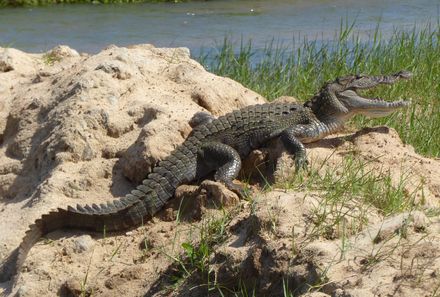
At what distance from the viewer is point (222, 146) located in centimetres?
602

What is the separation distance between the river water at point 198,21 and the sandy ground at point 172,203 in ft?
20.5

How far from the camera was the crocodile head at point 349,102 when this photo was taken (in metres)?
6.17

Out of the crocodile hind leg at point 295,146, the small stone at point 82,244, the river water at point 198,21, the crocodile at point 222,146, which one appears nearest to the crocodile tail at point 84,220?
the crocodile at point 222,146

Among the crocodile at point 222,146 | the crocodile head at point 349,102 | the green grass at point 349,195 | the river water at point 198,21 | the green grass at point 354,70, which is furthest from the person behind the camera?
the river water at point 198,21

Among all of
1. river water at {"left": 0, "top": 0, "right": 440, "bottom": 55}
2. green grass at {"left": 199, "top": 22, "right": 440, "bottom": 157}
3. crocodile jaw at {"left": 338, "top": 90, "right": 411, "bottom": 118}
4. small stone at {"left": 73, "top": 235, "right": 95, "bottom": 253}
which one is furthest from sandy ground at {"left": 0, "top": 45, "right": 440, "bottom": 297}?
river water at {"left": 0, "top": 0, "right": 440, "bottom": 55}

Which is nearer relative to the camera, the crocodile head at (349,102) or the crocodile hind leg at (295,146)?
the crocodile hind leg at (295,146)

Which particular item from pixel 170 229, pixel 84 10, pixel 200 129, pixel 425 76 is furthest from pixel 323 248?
pixel 84 10

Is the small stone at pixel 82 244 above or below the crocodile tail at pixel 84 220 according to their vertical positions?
below

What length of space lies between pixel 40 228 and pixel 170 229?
809 millimetres

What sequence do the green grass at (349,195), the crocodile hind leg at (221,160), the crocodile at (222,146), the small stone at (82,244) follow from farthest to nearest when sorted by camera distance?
1. the crocodile hind leg at (221,160)
2. the crocodile at (222,146)
3. the small stone at (82,244)
4. the green grass at (349,195)

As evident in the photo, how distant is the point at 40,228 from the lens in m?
5.59

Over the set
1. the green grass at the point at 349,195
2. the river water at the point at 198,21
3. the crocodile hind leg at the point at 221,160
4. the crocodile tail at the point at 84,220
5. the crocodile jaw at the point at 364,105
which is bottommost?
the river water at the point at 198,21

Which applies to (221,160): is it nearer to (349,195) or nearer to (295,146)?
(295,146)

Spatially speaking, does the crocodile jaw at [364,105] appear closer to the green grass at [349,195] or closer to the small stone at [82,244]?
the green grass at [349,195]
